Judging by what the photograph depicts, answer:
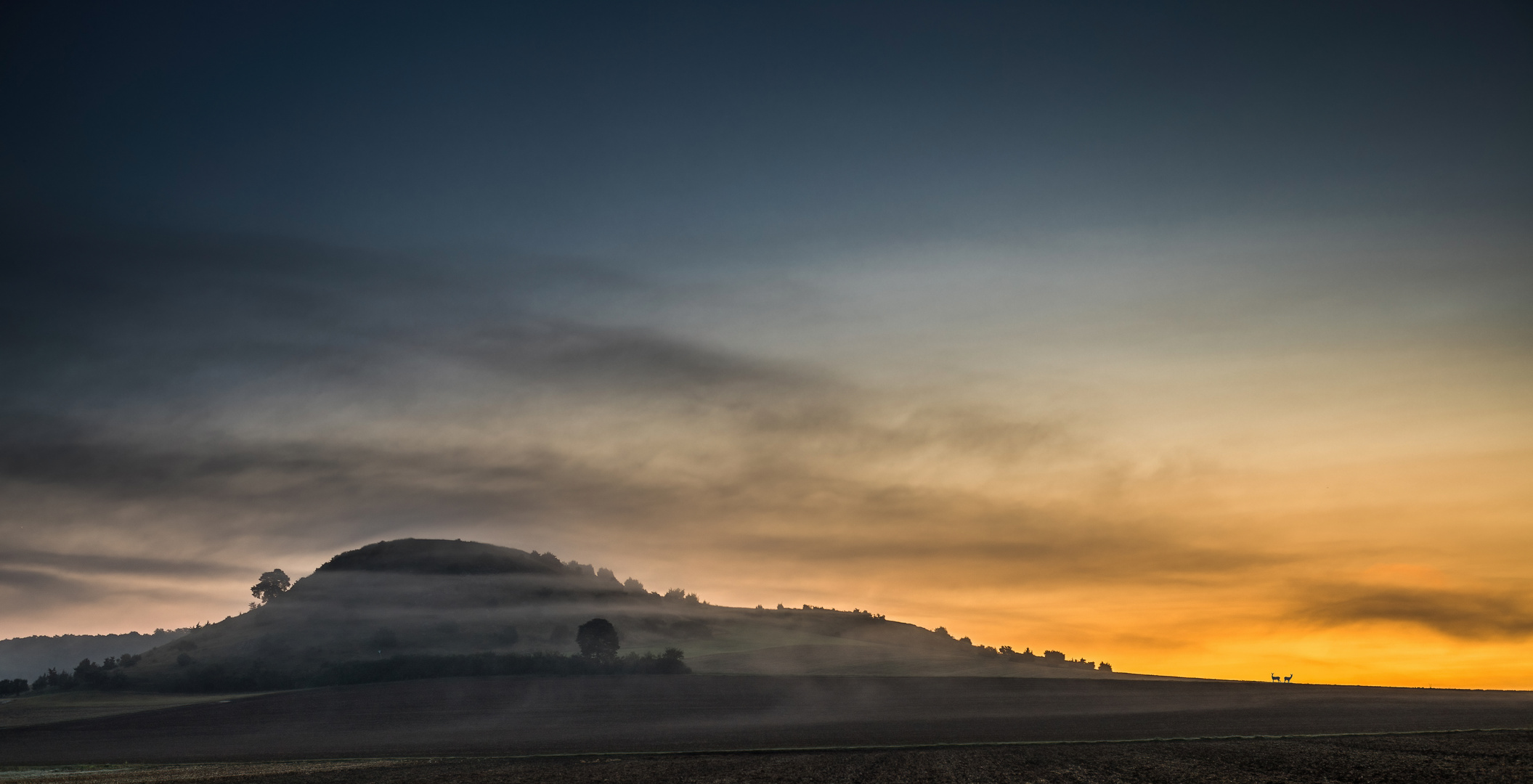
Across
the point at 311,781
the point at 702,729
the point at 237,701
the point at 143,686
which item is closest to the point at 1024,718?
the point at 702,729

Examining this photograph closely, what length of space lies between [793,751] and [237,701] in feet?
336

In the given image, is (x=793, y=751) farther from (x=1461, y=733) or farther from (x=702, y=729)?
(x=1461, y=733)

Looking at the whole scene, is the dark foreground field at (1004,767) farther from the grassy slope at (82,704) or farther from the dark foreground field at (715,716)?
the grassy slope at (82,704)

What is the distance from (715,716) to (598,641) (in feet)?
214

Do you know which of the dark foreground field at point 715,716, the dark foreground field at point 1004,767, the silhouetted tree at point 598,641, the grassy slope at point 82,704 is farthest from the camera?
the silhouetted tree at point 598,641

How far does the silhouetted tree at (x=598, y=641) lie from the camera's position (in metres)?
153

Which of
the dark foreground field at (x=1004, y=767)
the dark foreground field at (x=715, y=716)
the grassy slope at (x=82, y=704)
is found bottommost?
the grassy slope at (x=82, y=704)

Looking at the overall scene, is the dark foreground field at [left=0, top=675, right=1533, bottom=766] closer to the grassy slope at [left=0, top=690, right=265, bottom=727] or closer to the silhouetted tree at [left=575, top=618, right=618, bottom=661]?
the grassy slope at [left=0, top=690, right=265, bottom=727]

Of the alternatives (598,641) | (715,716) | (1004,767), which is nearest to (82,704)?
(598,641)

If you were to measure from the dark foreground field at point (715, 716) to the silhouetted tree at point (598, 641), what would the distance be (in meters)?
15.9

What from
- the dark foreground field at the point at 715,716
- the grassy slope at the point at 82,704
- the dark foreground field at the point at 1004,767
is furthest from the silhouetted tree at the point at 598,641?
the dark foreground field at the point at 1004,767

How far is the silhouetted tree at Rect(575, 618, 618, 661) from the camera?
15338 cm

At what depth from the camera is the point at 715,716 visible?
95500 mm

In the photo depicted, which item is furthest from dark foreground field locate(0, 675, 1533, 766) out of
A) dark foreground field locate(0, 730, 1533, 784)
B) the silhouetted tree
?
the silhouetted tree
